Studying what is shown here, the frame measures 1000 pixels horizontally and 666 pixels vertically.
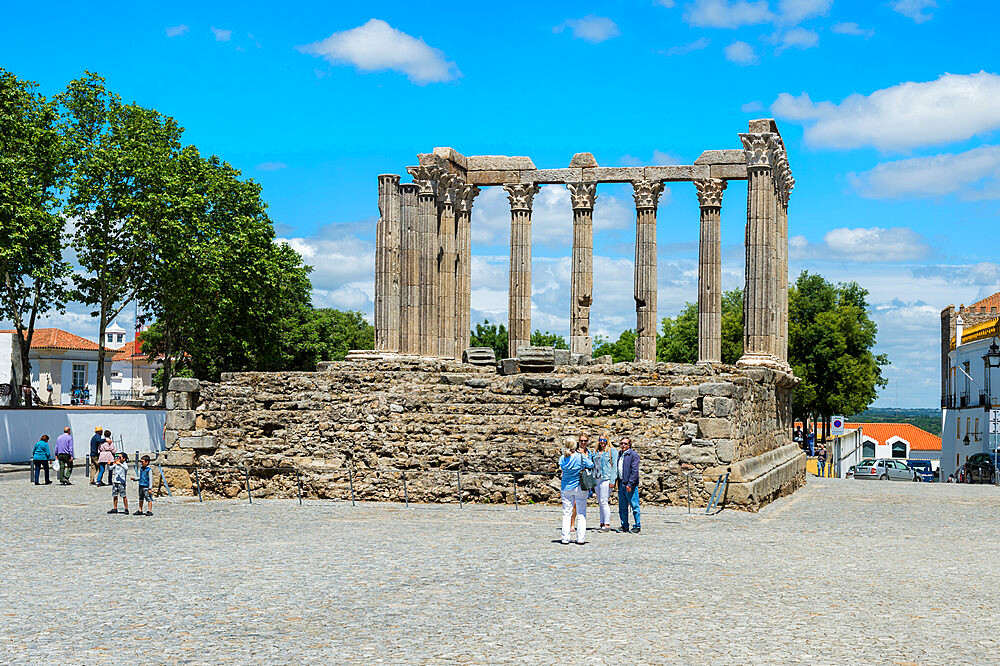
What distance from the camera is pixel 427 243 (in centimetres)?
3297

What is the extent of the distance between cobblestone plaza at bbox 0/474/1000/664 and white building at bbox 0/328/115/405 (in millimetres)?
61236

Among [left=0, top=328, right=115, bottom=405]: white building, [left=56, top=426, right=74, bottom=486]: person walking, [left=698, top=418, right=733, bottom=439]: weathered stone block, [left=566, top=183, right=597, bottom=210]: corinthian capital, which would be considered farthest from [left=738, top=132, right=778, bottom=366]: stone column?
[left=0, top=328, right=115, bottom=405]: white building

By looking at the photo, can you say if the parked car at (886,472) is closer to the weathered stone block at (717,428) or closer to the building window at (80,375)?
the weathered stone block at (717,428)

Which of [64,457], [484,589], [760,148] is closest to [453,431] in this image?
[484,589]

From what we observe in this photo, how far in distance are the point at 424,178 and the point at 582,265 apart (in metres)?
6.09

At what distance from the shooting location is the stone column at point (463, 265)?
119 ft

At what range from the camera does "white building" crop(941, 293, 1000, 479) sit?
55.2 metres

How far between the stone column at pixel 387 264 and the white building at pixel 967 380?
3246 centimetres

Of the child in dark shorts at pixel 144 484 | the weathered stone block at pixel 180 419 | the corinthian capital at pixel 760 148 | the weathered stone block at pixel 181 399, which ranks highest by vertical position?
the corinthian capital at pixel 760 148

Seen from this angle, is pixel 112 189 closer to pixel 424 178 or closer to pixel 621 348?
pixel 424 178

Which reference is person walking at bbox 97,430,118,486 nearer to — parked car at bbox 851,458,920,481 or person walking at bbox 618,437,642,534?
person walking at bbox 618,437,642,534

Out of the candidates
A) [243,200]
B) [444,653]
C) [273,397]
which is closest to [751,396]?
[273,397]

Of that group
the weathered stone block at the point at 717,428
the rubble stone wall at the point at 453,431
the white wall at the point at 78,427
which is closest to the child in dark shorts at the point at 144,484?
the rubble stone wall at the point at 453,431

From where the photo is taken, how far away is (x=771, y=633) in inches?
358
